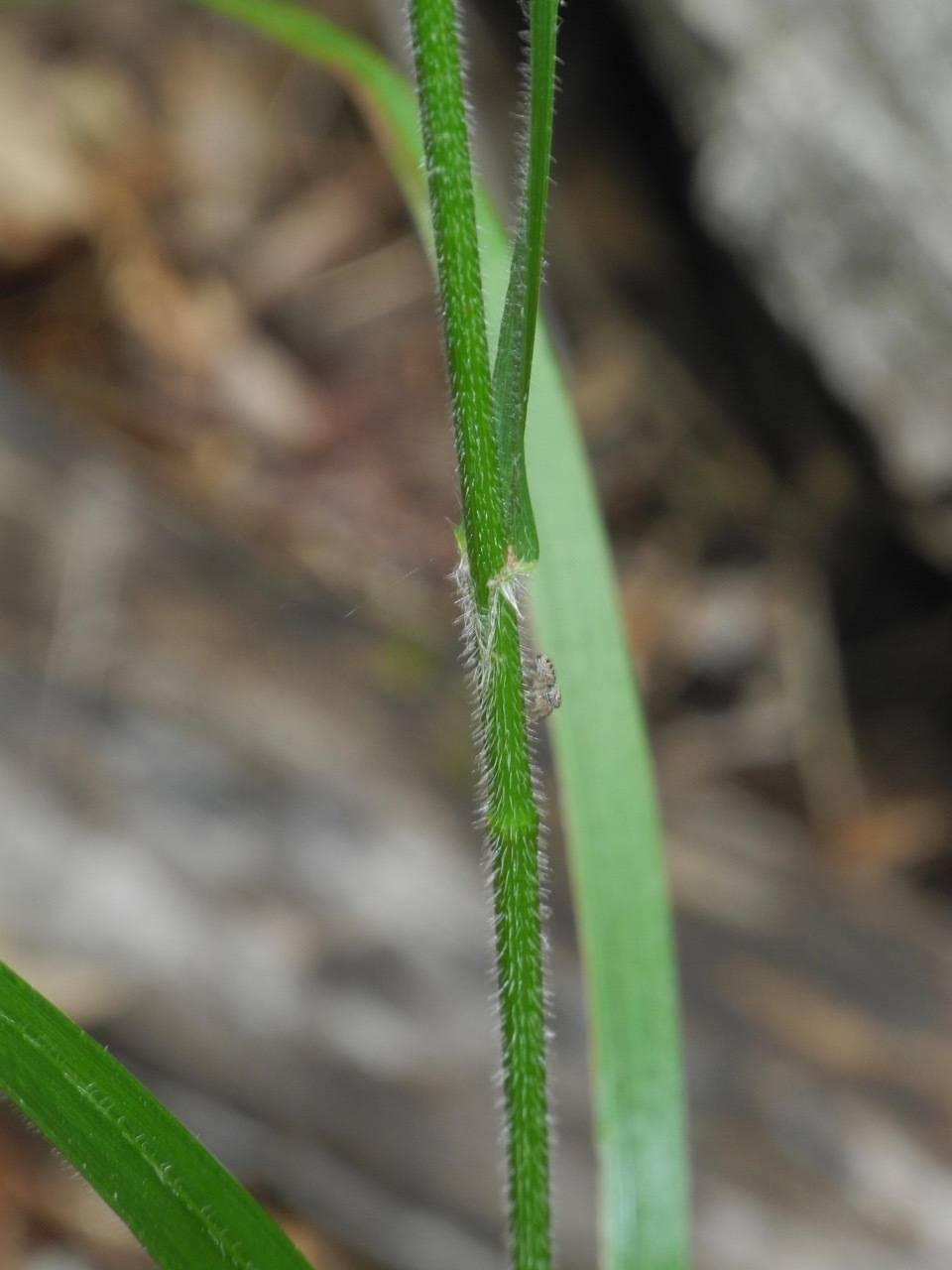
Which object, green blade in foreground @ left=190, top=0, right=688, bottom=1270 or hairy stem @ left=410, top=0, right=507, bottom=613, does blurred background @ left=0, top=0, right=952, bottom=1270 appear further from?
hairy stem @ left=410, top=0, right=507, bottom=613

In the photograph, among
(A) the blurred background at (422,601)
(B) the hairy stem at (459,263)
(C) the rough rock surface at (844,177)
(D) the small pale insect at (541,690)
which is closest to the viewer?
(B) the hairy stem at (459,263)

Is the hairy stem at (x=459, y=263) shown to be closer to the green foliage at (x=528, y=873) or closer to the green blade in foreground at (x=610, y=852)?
the green foliage at (x=528, y=873)

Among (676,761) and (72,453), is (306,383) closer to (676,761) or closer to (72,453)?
(72,453)

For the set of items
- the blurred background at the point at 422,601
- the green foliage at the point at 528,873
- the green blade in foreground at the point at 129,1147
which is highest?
the blurred background at the point at 422,601

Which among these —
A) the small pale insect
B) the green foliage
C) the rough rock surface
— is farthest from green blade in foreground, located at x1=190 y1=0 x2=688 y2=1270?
the rough rock surface

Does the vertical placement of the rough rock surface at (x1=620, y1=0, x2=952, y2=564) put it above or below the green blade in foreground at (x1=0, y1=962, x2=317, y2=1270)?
above

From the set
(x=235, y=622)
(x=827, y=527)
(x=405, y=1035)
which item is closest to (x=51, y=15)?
(x=235, y=622)

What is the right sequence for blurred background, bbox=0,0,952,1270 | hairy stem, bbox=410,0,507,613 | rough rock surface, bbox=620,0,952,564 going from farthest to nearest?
rough rock surface, bbox=620,0,952,564
blurred background, bbox=0,0,952,1270
hairy stem, bbox=410,0,507,613

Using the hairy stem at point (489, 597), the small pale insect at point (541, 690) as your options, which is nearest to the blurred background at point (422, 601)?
the small pale insect at point (541, 690)
